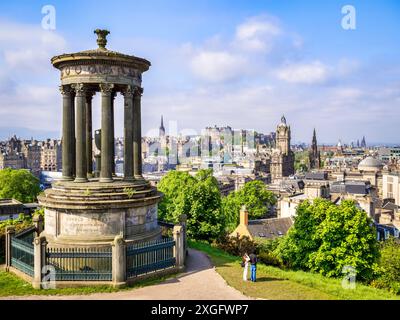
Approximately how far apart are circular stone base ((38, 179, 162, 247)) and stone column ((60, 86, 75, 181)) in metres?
1.18

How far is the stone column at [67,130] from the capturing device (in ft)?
66.4

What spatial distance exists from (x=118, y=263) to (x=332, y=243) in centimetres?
1739

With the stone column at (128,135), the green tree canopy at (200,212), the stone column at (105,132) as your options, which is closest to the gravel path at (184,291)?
the stone column at (105,132)

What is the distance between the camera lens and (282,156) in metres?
167

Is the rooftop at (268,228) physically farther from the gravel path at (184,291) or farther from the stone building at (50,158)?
the stone building at (50,158)

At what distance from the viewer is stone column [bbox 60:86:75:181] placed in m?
20.2

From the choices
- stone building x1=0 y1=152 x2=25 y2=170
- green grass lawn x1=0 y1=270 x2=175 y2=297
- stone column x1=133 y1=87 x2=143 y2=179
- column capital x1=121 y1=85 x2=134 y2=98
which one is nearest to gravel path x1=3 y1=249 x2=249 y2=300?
green grass lawn x1=0 y1=270 x2=175 y2=297

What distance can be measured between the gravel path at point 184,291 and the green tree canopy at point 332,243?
12.1 meters

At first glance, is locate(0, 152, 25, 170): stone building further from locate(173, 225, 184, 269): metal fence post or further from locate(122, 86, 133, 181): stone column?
locate(173, 225, 184, 269): metal fence post

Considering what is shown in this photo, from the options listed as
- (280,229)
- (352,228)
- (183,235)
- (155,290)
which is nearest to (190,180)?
(280,229)

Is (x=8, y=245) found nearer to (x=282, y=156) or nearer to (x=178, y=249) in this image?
(x=178, y=249)

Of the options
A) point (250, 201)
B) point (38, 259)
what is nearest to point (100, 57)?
point (38, 259)
